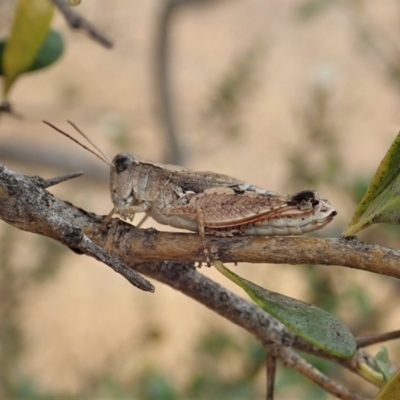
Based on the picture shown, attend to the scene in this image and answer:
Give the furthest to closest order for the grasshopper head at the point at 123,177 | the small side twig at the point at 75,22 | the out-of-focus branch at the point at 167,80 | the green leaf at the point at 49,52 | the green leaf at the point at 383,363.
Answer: the out-of-focus branch at the point at 167,80
the grasshopper head at the point at 123,177
the green leaf at the point at 49,52
the small side twig at the point at 75,22
the green leaf at the point at 383,363

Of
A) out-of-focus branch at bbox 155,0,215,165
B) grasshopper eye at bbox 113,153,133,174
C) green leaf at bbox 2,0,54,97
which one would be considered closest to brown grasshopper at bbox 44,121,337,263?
grasshopper eye at bbox 113,153,133,174

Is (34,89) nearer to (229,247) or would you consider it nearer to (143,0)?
(143,0)

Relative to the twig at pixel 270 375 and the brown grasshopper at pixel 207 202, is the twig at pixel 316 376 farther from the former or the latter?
the brown grasshopper at pixel 207 202

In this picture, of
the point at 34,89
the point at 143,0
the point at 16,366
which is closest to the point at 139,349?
the point at 16,366

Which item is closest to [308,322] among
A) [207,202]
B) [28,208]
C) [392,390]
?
[392,390]

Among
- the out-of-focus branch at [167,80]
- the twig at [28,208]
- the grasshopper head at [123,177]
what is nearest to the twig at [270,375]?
the twig at [28,208]

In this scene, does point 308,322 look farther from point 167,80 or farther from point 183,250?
point 167,80
